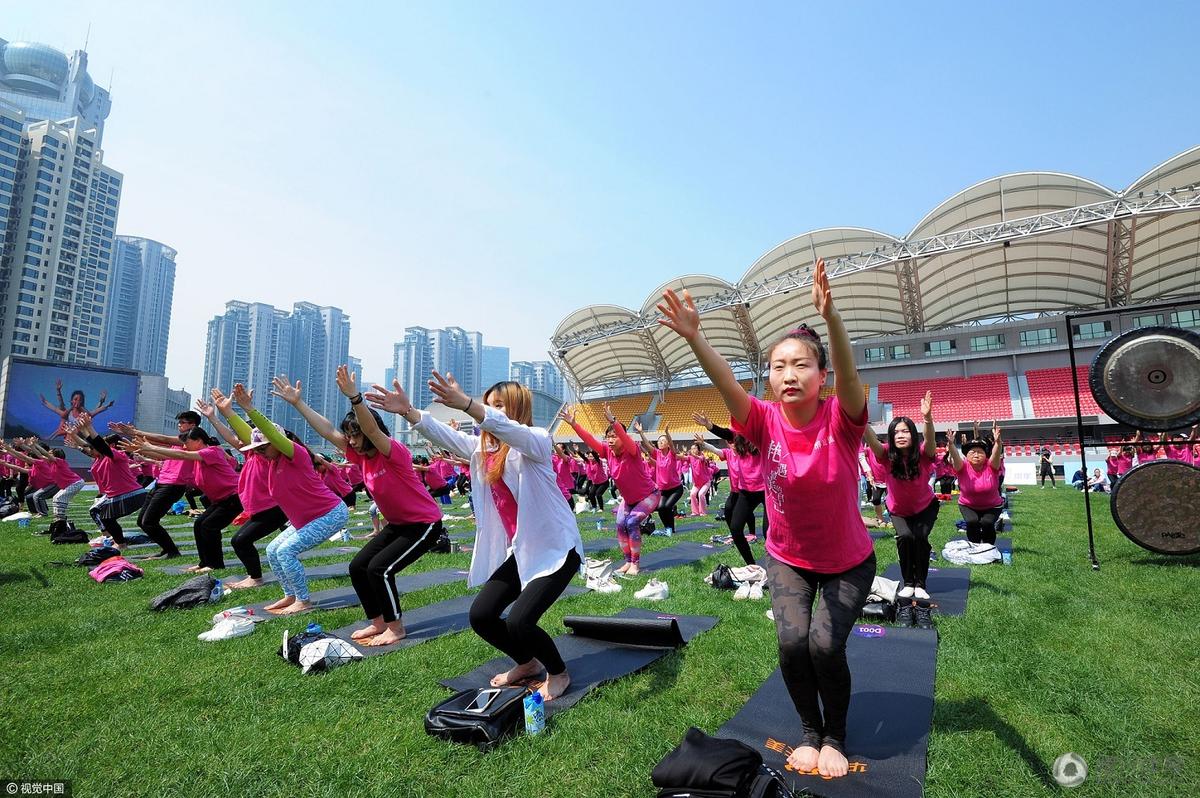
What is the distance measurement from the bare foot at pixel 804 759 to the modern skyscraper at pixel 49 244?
313 ft

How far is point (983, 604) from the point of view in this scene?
5.68 metres

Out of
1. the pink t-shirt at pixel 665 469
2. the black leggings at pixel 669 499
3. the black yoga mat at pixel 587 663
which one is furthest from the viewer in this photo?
the black leggings at pixel 669 499

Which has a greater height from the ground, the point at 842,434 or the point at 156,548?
the point at 842,434

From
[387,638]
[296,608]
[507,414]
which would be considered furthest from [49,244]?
[507,414]

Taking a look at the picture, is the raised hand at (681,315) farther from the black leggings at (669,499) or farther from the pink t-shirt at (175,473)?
the pink t-shirt at (175,473)

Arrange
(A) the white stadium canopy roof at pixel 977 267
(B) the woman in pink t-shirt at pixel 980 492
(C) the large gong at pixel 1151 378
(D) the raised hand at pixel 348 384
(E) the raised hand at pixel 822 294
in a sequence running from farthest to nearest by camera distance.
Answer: (A) the white stadium canopy roof at pixel 977 267
(B) the woman in pink t-shirt at pixel 980 492
(C) the large gong at pixel 1151 378
(D) the raised hand at pixel 348 384
(E) the raised hand at pixel 822 294

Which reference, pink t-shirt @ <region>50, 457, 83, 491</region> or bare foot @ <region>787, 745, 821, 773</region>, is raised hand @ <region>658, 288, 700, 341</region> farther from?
pink t-shirt @ <region>50, 457, 83, 491</region>

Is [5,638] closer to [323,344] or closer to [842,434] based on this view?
[842,434]

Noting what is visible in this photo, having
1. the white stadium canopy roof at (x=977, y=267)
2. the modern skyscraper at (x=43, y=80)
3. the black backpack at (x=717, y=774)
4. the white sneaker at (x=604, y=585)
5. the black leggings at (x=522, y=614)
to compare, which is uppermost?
Answer: the modern skyscraper at (x=43, y=80)

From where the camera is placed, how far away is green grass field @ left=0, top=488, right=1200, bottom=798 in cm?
282

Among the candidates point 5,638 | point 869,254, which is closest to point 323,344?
point 869,254

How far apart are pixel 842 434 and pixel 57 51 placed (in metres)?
201

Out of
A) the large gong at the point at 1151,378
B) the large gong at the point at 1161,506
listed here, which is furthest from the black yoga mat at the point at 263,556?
the large gong at the point at 1161,506

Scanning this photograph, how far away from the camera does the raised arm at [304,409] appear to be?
5137 mm
